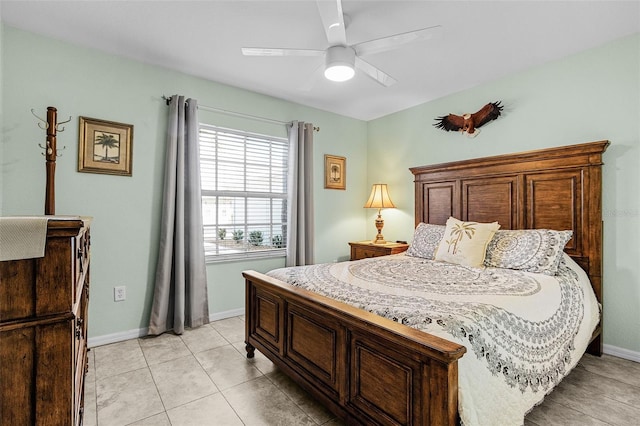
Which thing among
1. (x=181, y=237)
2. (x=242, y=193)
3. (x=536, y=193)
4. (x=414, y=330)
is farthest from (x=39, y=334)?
(x=536, y=193)

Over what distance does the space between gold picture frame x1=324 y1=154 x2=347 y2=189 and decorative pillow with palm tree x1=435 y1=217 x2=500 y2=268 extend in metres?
1.75

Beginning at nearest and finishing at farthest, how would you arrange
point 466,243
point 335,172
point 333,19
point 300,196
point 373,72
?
point 333,19 → point 373,72 → point 466,243 → point 300,196 → point 335,172

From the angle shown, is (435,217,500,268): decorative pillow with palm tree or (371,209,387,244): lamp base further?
(371,209,387,244): lamp base

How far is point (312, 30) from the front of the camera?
7.66 ft

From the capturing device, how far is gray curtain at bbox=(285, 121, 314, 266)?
3754 mm

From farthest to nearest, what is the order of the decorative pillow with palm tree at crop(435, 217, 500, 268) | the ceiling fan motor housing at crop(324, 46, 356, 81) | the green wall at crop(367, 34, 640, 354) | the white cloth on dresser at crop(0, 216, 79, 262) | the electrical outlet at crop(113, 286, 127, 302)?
the electrical outlet at crop(113, 286, 127, 302), the decorative pillow with palm tree at crop(435, 217, 500, 268), the green wall at crop(367, 34, 640, 354), the ceiling fan motor housing at crop(324, 46, 356, 81), the white cloth on dresser at crop(0, 216, 79, 262)

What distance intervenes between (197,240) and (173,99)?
1.34 m

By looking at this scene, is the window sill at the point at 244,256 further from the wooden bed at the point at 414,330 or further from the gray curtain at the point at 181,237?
the wooden bed at the point at 414,330

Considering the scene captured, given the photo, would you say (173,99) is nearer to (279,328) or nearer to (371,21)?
(371,21)

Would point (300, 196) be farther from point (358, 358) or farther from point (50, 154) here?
point (358, 358)

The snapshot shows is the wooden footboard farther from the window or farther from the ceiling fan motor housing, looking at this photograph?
the ceiling fan motor housing

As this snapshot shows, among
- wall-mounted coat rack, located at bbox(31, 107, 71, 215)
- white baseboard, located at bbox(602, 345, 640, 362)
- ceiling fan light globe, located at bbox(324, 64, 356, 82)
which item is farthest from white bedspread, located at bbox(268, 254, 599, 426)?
wall-mounted coat rack, located at bbox(31, 107, 71, 215)

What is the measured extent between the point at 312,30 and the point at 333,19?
625mm

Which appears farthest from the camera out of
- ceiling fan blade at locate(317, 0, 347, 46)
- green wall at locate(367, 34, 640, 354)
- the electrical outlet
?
the electrical outlet
